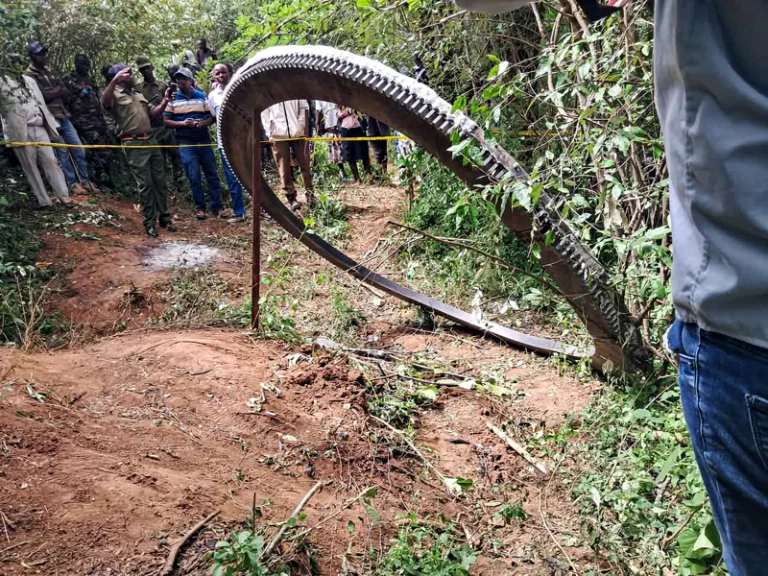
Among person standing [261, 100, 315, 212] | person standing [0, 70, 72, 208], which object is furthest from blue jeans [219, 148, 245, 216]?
person standing [0, 70, 72, 208]

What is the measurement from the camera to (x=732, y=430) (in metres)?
0.89

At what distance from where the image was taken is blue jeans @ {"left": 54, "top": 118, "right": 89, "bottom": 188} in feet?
29.7

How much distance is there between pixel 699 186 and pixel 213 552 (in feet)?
6.58

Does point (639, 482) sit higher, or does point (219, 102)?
point (219, 102)

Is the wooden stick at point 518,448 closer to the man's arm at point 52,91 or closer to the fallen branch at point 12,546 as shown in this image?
the fallen branch at point 12,546

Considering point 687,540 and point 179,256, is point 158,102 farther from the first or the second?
point 687,540

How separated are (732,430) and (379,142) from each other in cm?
1012

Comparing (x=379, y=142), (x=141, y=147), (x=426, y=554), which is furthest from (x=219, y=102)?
(x=426, y=554)

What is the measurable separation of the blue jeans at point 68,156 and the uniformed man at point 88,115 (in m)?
0.22

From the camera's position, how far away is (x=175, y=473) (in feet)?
8.90

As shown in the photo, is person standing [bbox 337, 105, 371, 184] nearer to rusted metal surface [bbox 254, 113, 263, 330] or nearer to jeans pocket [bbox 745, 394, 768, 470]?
rusted metal surface [bbox 254, 113, 263, 330]

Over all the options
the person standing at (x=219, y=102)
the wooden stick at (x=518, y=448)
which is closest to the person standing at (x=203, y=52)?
the person standing at (x=219, y=102)

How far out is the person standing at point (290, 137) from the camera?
842cm

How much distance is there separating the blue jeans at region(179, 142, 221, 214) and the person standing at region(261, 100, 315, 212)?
0.95 m
